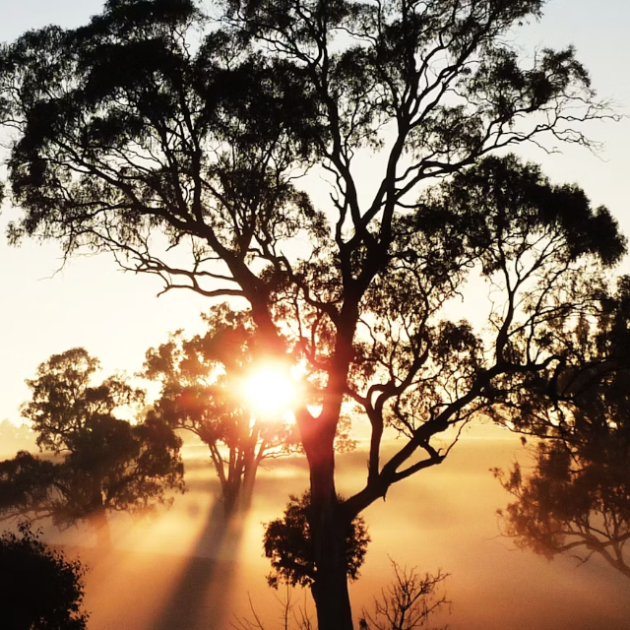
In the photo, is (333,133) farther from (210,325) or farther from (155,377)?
(155,377)

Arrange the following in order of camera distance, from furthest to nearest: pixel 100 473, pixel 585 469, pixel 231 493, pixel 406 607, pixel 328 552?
pixel 231 493 < pixel 100 473 < pixel 585 469 < pixel 328 552 < pixel 406 607

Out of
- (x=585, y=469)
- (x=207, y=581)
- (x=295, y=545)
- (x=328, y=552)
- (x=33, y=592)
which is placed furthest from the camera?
(x=207, y=581)

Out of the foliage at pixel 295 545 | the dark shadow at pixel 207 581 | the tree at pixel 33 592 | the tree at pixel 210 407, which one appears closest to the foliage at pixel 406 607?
the foliage at pixel 295 545

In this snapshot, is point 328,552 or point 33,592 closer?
point 328,552

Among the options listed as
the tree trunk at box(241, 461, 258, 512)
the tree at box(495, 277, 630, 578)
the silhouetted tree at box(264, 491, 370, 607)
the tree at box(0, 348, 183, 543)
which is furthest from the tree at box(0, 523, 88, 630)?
the tree trunk at box(241, 461, 258, 512)

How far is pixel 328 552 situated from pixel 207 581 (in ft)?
67.3

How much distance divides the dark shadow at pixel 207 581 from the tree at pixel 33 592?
10543 millimetres

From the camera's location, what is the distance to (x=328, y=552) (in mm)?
14250

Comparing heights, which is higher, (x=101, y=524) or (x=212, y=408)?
(x=212, y=408)

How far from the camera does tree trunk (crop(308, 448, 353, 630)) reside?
1366cm

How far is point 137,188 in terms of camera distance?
682 inches

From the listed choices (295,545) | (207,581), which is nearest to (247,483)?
(207,581)

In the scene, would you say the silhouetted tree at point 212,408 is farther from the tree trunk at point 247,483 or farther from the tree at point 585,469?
the tree at point 585,469

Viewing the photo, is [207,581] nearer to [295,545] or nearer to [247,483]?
[247,483]
